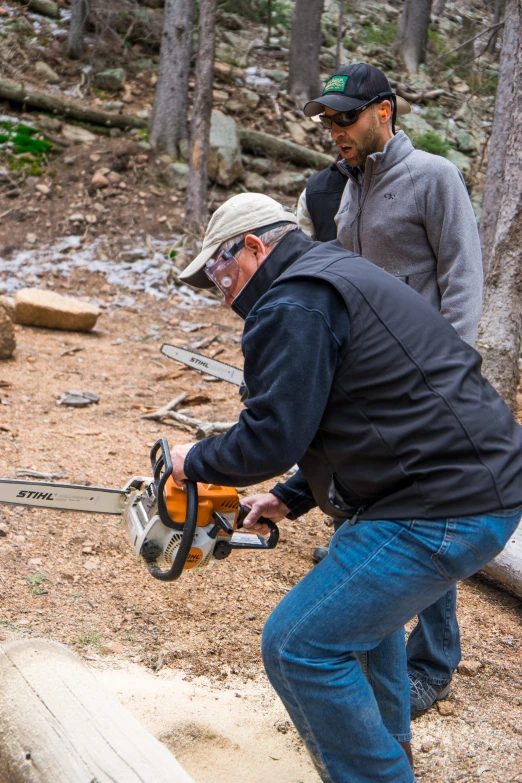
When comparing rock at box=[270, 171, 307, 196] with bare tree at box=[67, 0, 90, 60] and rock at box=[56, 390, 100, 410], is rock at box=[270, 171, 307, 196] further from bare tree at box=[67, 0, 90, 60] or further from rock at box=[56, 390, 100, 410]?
rock at box=[56, 390, 100, 410]

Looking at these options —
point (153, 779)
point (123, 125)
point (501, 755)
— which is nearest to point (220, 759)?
point (153, 779)

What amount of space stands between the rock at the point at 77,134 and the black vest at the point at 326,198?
884 cm

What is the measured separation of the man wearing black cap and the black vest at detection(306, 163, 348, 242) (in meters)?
0.32

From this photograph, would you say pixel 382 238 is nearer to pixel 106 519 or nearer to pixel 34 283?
pixel 106 519

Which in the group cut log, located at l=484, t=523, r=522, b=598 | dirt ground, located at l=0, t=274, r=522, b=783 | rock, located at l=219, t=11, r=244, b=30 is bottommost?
dirt ground, located at l=0, t=274, r=522, b=783

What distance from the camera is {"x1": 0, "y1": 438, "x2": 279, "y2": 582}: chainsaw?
221 cm

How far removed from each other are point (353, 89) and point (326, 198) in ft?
2.13

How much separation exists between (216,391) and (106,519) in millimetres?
2674

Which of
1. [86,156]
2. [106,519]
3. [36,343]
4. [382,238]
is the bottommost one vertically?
[36,343]

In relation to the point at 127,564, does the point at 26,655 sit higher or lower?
higher

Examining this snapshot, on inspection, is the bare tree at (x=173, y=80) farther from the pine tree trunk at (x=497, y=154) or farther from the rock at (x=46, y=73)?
the pine tree trunk at (x=497, y=154)

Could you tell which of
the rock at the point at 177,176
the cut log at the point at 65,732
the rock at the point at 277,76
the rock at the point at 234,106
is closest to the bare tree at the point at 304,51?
the rock at the point at 277,76

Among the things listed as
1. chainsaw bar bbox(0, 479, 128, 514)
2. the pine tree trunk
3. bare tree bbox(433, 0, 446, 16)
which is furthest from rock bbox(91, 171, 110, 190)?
bare tree bbox(433, 0, 446, 16)

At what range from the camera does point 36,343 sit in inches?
298
